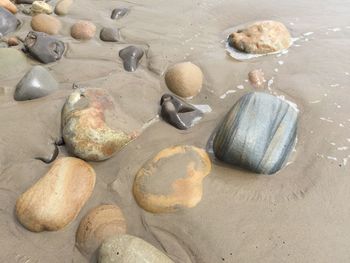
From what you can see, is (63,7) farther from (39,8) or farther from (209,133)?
(209,133)

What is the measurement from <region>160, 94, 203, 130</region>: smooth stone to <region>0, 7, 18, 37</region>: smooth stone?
2.28 m

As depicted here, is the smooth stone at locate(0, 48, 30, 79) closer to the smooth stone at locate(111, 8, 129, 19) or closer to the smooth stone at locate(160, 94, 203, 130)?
the smooth stone at locate(111, 8, 129, 19)

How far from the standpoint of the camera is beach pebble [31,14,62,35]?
4344mm

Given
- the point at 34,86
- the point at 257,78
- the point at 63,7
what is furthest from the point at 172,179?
the point at 63,7

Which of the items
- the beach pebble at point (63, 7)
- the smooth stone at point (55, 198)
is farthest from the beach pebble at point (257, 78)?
the beach pebble at point (63, 7)

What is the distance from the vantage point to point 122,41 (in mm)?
4234

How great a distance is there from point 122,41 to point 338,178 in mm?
2735

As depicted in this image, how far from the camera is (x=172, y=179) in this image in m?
2.72

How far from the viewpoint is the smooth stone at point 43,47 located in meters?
3.86

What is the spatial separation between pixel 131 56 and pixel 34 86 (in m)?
1.04

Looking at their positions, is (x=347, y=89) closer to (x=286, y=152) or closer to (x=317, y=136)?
(x=317, y=136)

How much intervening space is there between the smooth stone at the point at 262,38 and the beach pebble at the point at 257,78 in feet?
1.22

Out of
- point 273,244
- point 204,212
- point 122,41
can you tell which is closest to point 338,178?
point 273,244

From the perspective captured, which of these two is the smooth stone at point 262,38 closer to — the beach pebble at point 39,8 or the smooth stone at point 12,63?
the smooth stone at point 12,63
